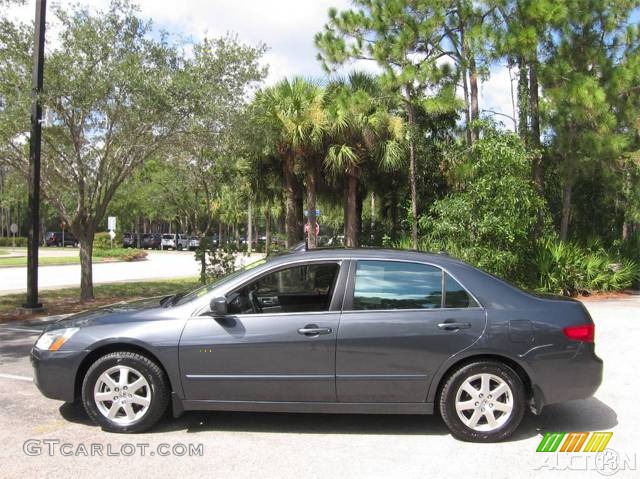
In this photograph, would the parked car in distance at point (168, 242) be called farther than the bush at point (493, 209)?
Yes

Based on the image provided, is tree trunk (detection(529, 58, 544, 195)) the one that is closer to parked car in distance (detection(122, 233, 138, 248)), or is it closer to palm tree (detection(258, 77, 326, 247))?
palm tree (detection(258, 77, 326, 247))

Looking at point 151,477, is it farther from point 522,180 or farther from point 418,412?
point 522,180

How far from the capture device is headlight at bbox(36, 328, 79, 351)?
4.55 m

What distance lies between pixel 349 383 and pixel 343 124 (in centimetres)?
1213

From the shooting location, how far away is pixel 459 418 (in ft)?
14.3

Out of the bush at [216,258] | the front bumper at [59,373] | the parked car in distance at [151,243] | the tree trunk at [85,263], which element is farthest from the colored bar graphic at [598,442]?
the parked car in distance at [151,243]

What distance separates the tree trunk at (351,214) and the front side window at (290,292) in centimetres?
1197

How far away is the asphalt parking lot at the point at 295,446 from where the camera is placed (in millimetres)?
3865

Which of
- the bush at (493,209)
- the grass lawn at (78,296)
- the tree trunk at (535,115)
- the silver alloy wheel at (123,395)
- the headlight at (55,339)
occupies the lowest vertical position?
the grass lawn at (78,296)

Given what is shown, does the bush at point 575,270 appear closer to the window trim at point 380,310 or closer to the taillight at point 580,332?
the taillight at point 580,332

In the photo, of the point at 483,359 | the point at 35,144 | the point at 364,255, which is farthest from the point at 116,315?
the point at 35,144

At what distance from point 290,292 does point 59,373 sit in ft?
6.84

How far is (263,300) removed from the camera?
526 centimetres

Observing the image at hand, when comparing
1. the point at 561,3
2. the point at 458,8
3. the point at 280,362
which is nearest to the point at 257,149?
the point at 458,8
